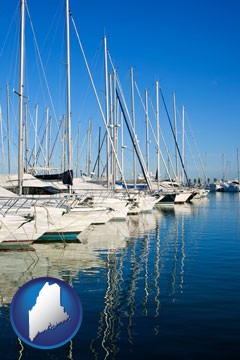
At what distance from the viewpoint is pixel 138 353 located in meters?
7.30

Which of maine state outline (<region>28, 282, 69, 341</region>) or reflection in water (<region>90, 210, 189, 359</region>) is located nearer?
maine state outline (<region>28, 282, 69, 341</region>)

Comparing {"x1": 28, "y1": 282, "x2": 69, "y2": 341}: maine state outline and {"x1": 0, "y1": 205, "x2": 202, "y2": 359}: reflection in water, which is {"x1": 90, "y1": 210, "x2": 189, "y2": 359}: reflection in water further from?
{"x1": 28, "y1": 282, "x2": 69, "y2": 341}: maine state outline

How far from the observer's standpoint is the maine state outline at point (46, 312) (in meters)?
5.02

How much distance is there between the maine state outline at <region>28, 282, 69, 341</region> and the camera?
5023 mm

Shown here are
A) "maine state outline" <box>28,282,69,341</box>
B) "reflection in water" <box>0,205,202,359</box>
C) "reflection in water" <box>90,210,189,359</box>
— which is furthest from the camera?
"reflection in water" <box>0,205,202,359</box>

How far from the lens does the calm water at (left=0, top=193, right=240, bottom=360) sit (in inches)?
297

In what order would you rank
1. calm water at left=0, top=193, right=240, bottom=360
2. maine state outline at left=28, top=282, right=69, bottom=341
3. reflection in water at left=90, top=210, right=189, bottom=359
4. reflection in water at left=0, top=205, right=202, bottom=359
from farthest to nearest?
reflection in water at left=0, top=205, right=202, bottom=359
reflection in water at left=90, top=210, right=189, bottom=359
calm water at left=0, top=193, right=240, bottom=360
maine state outline at left=28, top=282, right=69, bottom=341

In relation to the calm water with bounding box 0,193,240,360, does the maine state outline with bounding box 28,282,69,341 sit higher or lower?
higher

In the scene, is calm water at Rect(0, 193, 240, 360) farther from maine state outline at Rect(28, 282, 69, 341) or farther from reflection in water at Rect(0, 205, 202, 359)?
maine state outline at Rect(28, 282, 69, 341)

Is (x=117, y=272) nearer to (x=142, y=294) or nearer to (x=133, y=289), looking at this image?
(x=133, y=289)

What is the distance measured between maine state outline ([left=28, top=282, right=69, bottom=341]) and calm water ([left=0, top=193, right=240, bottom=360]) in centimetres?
242

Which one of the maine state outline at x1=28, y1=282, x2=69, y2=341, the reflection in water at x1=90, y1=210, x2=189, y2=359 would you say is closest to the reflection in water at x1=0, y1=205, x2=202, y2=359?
the reflection in water at x1=90, y1=210, x2=189, y2=359

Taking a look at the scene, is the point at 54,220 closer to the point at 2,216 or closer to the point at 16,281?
the point at 2,216

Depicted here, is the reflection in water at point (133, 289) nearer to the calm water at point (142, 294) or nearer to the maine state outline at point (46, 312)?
the calm water at point (142, 294)
